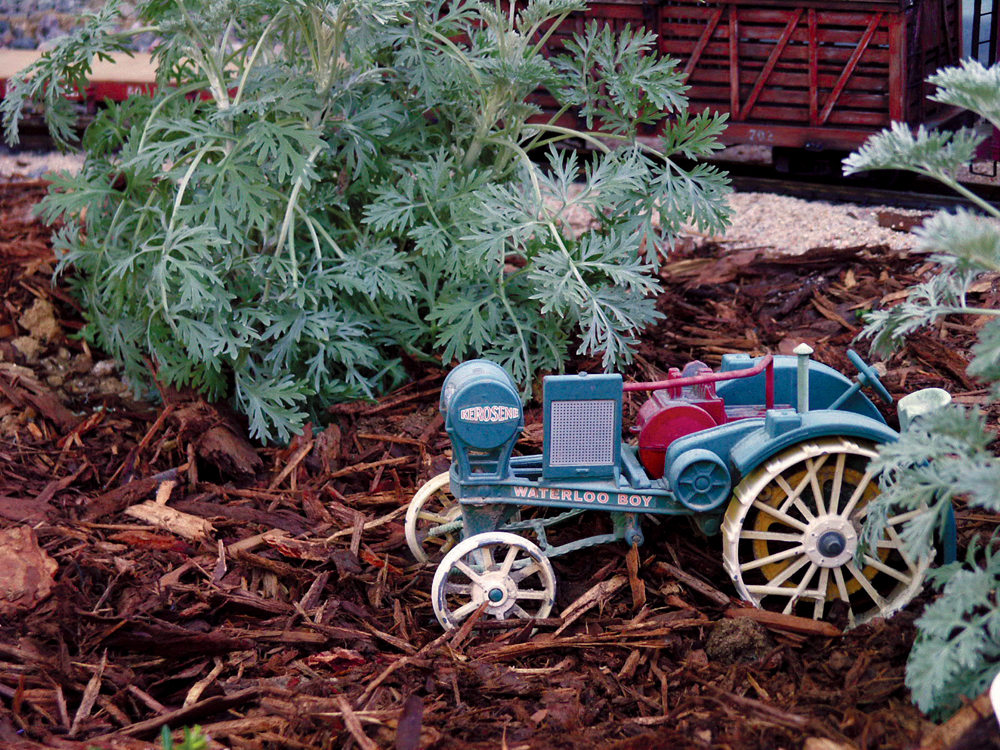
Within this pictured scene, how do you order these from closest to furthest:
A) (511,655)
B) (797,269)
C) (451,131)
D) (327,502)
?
(511,655) → (327,502) → (451,131) → (797,269)

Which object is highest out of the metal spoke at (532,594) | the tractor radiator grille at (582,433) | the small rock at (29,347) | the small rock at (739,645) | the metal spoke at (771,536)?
the small rock at (29,347)

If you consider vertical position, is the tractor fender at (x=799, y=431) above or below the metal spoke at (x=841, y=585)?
above

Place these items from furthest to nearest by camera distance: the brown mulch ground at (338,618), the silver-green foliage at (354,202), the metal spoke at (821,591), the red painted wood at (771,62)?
the red painted wood at (771,62) → the silver-green foliage at (354,202) → the metal spoke at (821,591) → the brown mulch ground at (338,618)

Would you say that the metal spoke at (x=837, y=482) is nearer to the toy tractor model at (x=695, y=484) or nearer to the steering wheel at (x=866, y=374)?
the toy tractor model at (x=695, y=484)

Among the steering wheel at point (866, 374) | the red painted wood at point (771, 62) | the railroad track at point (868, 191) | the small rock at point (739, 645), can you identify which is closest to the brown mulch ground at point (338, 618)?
the small rock at point (739, 645)

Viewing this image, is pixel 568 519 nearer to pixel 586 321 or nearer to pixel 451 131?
pixel 586 321

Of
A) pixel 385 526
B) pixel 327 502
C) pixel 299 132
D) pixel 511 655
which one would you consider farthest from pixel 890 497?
pixel 299 132
